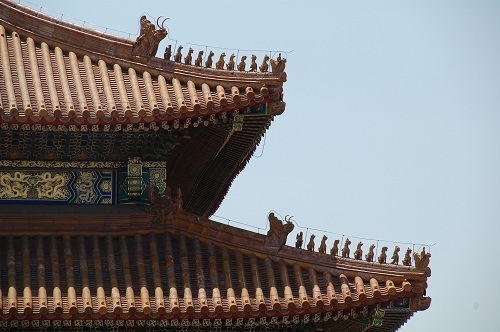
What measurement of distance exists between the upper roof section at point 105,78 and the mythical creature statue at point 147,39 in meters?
0.02

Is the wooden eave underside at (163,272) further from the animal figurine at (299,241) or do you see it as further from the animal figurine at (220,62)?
the animal figurine at (220,62)

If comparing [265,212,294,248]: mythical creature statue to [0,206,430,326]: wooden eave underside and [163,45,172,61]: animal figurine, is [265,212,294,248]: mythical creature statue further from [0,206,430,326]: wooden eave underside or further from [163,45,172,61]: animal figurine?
[163,45,172,61]: animal figurine

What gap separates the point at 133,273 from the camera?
2958 centimetres

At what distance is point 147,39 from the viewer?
31.6m

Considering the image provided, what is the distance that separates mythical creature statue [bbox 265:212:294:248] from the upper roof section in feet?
7.75

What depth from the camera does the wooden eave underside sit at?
28484 millimetres

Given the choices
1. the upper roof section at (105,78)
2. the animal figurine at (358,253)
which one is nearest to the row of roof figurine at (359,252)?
the animal figurine at (358,253)

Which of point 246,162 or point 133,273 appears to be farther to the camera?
point 246,162

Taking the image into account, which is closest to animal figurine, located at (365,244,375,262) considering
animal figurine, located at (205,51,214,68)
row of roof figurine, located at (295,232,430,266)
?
row of roof figurine, located at (295,232,430,266)

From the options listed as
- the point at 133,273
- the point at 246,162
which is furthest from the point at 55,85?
the point at 246,162

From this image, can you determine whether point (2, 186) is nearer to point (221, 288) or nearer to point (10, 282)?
point (10, 282)

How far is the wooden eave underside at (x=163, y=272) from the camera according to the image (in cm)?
2848

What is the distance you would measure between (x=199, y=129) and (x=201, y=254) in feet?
9.05

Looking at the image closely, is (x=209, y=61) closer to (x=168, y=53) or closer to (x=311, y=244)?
(x=168, y=53)
